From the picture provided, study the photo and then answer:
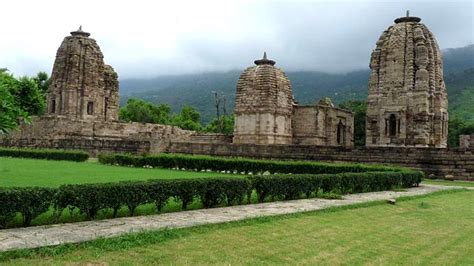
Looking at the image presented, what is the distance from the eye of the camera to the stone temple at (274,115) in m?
33.8

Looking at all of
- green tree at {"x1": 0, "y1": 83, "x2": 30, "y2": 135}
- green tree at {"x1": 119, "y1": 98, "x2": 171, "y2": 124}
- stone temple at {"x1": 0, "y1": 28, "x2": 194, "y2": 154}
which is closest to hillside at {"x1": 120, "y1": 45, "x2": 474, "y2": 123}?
green tree at {"x1": 119, "y1": 98, "x2": 171, "y2": 124}

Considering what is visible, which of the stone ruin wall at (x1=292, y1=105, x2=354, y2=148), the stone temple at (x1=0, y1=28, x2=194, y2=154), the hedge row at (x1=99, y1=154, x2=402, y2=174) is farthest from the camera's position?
the stone temple at (x1=0, y1=28, x2=194, y2=154)

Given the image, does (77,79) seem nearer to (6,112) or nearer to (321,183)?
(6,112)

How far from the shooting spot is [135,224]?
799cm

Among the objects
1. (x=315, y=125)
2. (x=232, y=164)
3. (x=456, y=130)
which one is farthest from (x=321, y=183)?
(x=456, y=130)

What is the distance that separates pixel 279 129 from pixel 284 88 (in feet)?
9.94

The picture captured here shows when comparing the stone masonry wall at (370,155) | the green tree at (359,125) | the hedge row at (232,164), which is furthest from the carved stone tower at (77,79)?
the green tree at (359,125)

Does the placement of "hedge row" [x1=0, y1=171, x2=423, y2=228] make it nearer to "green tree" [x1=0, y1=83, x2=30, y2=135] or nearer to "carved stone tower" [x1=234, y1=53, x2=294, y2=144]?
"green tree" [x1=0, y1=83, x2=30, y2=135]

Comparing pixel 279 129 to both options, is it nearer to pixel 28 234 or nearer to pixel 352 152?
pixel 352 152

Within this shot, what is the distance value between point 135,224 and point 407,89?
84.4 ft

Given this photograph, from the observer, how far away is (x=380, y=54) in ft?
104

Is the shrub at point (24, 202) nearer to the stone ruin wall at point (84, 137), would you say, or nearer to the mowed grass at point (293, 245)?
the mowed grass at point (293, 245)

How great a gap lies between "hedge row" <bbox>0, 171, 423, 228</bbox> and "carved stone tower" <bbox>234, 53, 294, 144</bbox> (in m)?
18.6

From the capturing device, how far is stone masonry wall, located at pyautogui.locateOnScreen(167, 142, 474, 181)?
22.4 m
